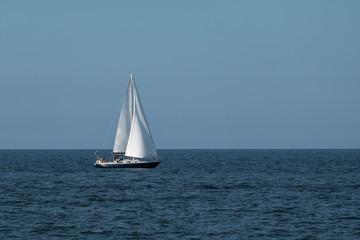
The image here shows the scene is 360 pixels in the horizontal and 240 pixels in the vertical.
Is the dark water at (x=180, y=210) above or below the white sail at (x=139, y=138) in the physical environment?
below

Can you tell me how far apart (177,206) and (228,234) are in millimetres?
12034

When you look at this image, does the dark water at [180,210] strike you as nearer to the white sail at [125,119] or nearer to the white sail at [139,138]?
the white sail at [139,138]

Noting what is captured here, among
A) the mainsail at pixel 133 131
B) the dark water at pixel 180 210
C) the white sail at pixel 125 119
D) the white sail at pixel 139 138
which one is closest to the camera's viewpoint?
the dark water at pixel 180 210

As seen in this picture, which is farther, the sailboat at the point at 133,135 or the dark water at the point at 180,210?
the sailboat at the point at 133,135

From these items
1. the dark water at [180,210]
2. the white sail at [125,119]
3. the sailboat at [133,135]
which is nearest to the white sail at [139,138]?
the sailboat at [133,135]

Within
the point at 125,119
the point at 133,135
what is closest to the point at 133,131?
the point at 133,135

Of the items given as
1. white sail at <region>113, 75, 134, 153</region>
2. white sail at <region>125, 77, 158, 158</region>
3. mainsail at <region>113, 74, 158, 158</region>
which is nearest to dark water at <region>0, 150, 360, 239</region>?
white sail at <region>125, 77, 158, 158</region>

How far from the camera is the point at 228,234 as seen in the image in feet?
115

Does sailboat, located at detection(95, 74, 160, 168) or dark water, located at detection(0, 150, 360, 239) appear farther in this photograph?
sailboat, located at detection(95, 74, 160, 168)

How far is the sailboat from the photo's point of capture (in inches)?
Answer: 3327

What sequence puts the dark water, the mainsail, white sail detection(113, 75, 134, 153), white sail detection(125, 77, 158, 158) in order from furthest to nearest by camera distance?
white sail detection(113, 75, 134, 153) < the mainsail < white sail detection(125, 77, 158, 158) < the dark water

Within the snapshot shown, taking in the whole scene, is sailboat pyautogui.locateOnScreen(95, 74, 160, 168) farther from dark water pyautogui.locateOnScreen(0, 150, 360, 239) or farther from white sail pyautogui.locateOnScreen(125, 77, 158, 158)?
dark water pyautogui.locateOnScreen(0, 150, 360, 239)

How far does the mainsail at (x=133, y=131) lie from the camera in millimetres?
84500

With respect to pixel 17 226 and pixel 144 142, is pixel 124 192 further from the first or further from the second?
pixel 144 142
